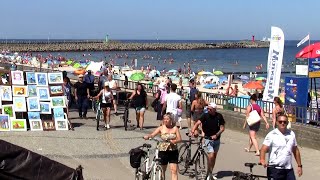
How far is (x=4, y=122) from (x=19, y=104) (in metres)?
0.74

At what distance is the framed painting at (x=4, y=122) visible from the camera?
15242mm

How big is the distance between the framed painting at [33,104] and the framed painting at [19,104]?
0.13 m

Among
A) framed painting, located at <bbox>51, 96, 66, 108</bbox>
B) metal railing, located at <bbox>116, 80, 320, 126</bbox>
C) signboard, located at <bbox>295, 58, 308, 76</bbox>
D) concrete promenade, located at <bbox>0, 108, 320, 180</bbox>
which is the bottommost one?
concrete promenade, located at <bbox>0, 108, 320, 180</bbox>

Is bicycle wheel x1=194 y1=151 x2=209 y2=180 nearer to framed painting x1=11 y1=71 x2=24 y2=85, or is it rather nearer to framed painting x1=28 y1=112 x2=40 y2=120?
framed painting x1=28 y1=112 x2=40 y2=120

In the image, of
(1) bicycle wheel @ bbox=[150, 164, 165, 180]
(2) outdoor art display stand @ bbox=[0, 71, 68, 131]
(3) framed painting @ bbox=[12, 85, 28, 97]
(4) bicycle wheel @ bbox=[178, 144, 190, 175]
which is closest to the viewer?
(1) bicycle wheel @ bbox=[150, 164, 165, 180]

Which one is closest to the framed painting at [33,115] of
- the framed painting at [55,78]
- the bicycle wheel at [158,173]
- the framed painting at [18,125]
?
the framed painting at [18,125]

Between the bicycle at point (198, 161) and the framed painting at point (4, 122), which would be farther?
the framed painting at point (4, 122)

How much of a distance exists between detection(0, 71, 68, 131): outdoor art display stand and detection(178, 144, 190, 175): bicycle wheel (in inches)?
241

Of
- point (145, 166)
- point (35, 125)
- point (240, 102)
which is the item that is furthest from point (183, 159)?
→ point (240, 102)

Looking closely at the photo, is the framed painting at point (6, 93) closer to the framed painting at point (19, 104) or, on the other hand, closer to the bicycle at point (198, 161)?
the framed painting at point (19, 104)

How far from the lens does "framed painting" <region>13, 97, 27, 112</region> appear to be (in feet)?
51.2

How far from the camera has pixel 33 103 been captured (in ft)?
52.0

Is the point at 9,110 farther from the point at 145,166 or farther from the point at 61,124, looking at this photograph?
the point at 145,166

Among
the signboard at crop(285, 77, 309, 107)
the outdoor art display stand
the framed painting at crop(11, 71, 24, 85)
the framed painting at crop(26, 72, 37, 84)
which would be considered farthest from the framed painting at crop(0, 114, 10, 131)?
the signboard at crop(285, 77, 309, 107)
